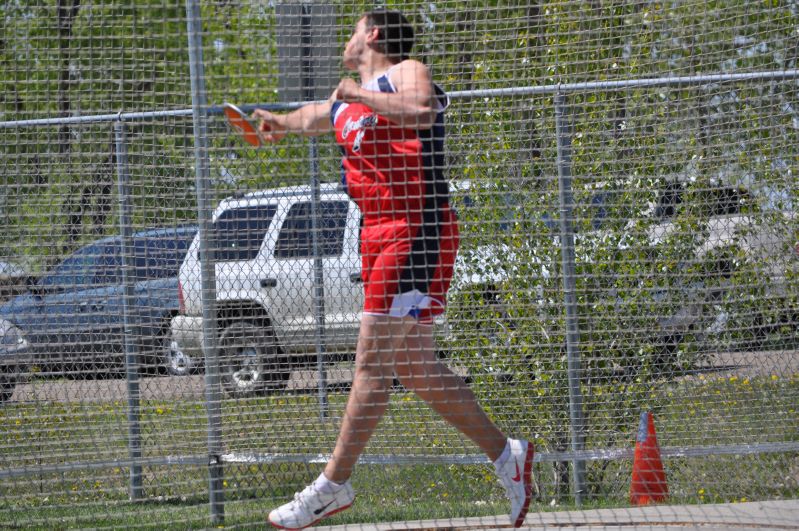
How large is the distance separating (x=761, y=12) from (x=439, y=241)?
2163mm

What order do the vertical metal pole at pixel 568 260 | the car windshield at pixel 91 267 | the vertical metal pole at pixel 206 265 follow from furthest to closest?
the car windshield at pixel 91 267
the vertical metal pole at pixel 568 260
the vertical metal pole at pixel 206 265

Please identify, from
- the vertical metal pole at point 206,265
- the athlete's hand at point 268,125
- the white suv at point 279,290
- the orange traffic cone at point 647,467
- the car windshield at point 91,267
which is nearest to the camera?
the athlete's hand at point 268,125

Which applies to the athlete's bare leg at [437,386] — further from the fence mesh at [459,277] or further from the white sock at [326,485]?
the fence mesh at [459,277]

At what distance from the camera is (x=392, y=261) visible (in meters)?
3.64

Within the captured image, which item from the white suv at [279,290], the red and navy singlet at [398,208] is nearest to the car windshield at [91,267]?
the white suv at [279,290]

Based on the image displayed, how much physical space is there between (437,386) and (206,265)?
1403 millimetres

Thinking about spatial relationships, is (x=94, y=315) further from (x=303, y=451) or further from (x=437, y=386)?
(x=437, y=386)

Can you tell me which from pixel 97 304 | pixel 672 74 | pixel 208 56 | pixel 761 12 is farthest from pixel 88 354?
pixel 761 12

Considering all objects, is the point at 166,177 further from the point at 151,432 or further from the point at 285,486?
the point at 285,486

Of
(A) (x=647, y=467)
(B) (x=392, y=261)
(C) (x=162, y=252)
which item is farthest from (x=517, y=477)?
(C) (x=162, y=252)

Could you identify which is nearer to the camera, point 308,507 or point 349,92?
point 349,92

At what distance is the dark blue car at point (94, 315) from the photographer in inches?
198

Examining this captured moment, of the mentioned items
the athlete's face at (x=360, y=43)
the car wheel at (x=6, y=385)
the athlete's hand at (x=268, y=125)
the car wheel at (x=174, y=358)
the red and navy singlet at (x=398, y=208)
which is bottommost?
the car wheel at (x=6, y=385)

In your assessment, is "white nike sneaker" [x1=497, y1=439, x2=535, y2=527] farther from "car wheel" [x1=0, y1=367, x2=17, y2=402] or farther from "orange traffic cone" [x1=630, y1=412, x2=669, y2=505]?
"car wheel" [x1=0, y1=367, x2=17, y2=402]
